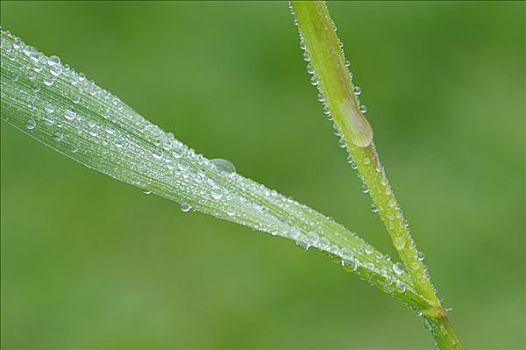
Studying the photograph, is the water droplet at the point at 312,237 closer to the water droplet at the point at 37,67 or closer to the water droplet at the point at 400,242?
the water droplet at the point at 400,242

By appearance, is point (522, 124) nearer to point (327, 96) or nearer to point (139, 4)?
point (139, 4)

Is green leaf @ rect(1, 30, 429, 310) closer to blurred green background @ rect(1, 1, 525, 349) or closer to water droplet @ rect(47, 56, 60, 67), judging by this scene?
water droplet @ rect(47, 56, 60, 67)

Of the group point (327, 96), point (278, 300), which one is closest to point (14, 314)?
point (278, 300)

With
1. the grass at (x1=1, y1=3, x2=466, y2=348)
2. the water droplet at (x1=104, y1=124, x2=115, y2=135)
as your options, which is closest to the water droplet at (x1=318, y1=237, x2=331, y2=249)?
the grass at (x1=1, y1=3, x2=466, y2=348)

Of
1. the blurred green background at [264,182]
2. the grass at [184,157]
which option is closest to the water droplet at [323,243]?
the grass at [184,157]

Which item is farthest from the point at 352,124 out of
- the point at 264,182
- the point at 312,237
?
the point at 264,182

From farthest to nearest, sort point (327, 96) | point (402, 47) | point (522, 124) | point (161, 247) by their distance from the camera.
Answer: point (402, 47), point (522, 124), point (161, 247), point (327, 96)
